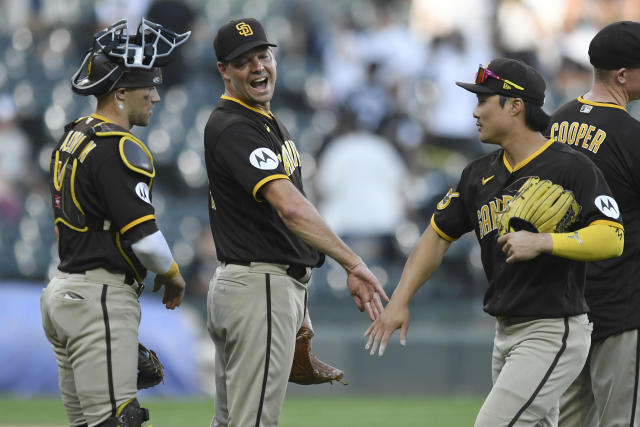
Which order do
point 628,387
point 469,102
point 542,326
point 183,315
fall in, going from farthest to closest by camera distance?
point 469,102, point 183,315, point 628,387, point 542,326

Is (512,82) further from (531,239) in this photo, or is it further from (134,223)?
(134,223)

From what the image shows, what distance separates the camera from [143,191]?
150 inches

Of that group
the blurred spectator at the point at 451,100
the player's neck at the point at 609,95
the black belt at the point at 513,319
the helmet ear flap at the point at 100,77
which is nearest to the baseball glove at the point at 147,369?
the helmet ear flap at the point at 100,77

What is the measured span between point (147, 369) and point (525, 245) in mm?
1661

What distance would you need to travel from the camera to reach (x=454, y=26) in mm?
10961

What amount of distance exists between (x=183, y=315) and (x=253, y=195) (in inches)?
207

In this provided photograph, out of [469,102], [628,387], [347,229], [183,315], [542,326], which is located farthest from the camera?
[469,102]

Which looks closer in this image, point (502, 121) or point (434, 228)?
point (502, 121)

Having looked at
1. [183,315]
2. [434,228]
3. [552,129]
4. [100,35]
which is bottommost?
[183,315]

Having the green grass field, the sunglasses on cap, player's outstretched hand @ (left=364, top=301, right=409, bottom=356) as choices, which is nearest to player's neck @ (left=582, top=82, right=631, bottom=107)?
the sunglasses on cap

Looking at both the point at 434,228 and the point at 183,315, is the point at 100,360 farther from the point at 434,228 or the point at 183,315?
the point at 183,315

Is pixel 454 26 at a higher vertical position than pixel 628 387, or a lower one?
higher

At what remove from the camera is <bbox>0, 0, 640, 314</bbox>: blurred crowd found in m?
9.76

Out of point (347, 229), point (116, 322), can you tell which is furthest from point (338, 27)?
point (116, 322)
